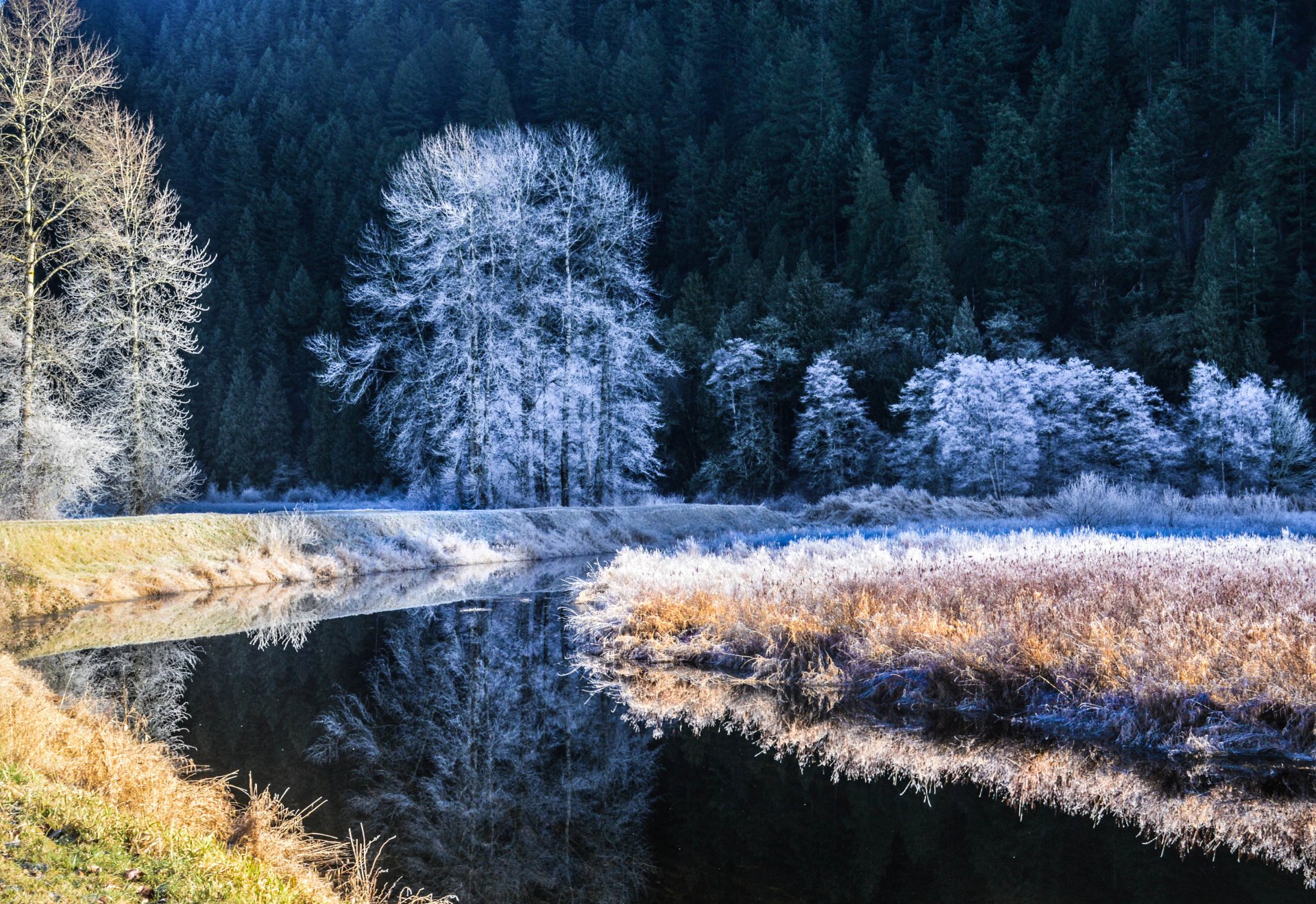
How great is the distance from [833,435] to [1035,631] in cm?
3630

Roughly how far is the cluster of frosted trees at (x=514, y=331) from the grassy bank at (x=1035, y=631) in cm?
1726

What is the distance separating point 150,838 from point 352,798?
2.23 metres

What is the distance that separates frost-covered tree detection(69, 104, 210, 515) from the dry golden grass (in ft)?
60.6

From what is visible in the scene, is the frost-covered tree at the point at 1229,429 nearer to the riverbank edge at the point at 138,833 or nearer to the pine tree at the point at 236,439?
the riverbank edge at the point at 138,833

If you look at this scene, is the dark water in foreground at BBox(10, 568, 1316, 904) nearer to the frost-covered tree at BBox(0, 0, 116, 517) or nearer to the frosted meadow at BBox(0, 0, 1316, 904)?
the frosted meadow at BBox(0, 0, 1316, 904)

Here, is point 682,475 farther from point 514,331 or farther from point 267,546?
point 267,546

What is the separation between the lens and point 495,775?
755 centimetres

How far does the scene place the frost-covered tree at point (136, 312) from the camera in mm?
22391

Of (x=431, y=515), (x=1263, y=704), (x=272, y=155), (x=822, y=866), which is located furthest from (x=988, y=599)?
(x=272, y=155)

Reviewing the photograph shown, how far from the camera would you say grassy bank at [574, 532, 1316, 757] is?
738cm

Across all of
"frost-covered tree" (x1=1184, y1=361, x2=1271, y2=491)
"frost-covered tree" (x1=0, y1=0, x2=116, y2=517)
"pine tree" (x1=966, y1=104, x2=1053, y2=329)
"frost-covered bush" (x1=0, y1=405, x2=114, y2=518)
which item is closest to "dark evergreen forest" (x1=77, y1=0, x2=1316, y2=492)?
"pine tree" (x1=966, y1=104, x2=1053, y2=329)

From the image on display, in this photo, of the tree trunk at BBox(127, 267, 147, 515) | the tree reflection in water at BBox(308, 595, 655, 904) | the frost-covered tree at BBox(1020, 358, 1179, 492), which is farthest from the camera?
the frost-covered tree at BBox(1020, 358, 1179, 492)

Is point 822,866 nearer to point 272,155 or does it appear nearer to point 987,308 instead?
point 987,308

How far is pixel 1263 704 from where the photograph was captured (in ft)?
23.5
